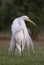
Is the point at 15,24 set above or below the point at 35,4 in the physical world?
below

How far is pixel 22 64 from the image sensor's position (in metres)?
8.98

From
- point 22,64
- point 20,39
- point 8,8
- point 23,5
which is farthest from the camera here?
point 8,8

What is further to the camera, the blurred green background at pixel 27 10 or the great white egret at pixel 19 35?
the blurred green background at pixel 27 10

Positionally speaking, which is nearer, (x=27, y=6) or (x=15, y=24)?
(x=15, y=24)

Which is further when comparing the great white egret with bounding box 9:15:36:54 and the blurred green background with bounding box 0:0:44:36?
the blurred green background with bounding box 0:0:44:36

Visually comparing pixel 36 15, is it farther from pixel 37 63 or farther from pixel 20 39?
pixel 37 63

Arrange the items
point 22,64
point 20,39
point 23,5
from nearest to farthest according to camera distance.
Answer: point 22,64 → point 20,39 → point 23,5

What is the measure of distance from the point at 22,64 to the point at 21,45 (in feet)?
9.80

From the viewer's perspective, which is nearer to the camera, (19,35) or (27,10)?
(19,35)

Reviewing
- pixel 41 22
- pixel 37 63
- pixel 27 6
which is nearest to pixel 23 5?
pixel 27 6

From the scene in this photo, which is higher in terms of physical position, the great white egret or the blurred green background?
the blurred green background

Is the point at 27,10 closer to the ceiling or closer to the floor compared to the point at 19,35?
closer to the ceiling

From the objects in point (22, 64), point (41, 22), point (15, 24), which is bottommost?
point (22, 64)

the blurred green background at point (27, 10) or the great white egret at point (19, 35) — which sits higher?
the blurred green background at point (27, 10)
